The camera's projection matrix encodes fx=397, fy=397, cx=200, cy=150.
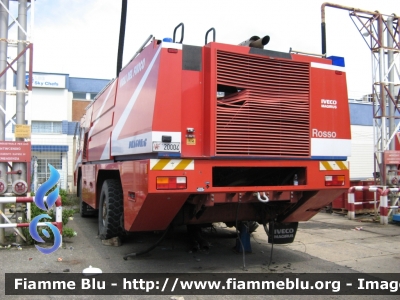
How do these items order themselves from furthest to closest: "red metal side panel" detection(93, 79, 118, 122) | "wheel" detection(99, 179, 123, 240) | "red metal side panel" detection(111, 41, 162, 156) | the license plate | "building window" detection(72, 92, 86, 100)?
"building window" detection(72, 92, 86, 100) → "red metal side panel" detection(93, 79, 118, 122) → "wheel" detection(99, 179, 123, 240) → "red metal side panel" detection(111, 41, 162, 156) → the license plate

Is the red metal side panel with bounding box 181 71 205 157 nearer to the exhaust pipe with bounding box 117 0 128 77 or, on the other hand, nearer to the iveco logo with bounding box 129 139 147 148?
the iveco logo with bounding box 129 139 147 148

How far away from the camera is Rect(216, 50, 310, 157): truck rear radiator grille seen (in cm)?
489

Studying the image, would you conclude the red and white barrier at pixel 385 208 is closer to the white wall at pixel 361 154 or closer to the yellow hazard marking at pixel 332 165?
the yellow hazard marking at pixel 332 165

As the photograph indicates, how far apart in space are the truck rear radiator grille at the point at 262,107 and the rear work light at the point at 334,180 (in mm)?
519

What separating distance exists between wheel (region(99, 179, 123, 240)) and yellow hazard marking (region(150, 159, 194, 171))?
2.24 meters

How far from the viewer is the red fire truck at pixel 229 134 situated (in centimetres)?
470

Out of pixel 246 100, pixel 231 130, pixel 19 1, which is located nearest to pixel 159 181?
pixel 231 130

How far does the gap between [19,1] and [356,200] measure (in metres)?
10.2

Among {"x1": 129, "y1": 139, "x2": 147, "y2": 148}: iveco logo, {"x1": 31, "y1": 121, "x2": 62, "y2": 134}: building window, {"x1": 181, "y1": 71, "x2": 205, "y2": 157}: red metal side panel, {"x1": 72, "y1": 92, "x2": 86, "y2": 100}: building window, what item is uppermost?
{"x1": 72, "y1": 92, "x2": 86, "y2": 100}: building window

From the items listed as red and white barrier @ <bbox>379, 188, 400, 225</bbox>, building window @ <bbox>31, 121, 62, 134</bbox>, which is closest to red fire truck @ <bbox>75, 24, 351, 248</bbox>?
red and white barrier @ <bbox>379, 188, 400, 225</bbox>

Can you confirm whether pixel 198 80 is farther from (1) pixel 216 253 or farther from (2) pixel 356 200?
(2) pixel 356 200

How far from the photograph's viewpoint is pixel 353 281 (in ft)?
16.9

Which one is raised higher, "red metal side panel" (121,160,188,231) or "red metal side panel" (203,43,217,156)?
"red metal side panel" (203,43,217,156)

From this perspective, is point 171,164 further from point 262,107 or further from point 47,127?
point 47,127
